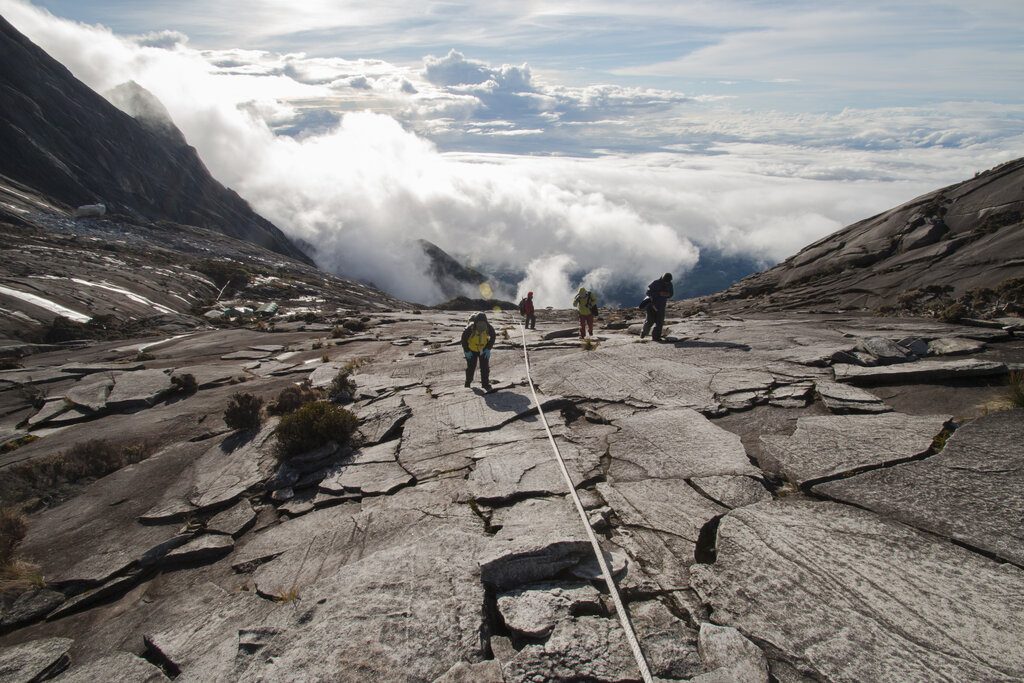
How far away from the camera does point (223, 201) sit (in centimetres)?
11569

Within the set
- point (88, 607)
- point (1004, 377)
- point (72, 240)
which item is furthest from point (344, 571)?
point (72, 240)

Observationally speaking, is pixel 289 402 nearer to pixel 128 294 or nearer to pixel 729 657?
pixel 729 657

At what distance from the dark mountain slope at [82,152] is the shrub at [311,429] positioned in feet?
283

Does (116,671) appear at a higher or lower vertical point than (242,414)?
lower

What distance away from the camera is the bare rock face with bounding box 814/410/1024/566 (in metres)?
4.99

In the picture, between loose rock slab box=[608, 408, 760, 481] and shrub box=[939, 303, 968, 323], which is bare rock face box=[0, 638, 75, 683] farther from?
shrub box=[939, 303, 968, 323]

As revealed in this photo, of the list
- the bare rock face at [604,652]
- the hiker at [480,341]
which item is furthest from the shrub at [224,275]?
the bare rock face at [604,652]

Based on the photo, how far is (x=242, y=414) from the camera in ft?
36.1

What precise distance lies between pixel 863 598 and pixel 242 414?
11.2 metres

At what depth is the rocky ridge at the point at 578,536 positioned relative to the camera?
4.34 metres

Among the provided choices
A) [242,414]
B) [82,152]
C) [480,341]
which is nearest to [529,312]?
[480,341]

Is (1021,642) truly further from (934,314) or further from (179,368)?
(179,368)

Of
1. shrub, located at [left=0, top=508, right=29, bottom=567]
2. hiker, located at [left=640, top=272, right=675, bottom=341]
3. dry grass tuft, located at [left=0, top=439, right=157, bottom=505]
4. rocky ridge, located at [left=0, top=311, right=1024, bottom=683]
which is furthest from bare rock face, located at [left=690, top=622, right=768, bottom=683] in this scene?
hiker, located at [left=640, top=272, right=675, bottom=341]

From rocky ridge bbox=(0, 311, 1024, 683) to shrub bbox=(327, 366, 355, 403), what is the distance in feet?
2.90
